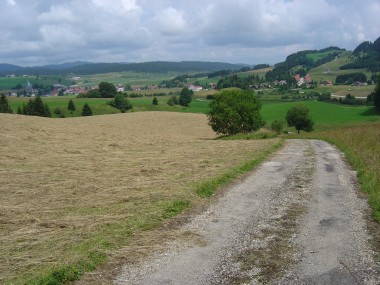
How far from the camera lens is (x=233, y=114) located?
192ft

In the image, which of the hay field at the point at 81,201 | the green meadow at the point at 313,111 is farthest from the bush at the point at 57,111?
the hay field at the point at 81,201

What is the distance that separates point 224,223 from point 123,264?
367cm

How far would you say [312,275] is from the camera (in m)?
7.65

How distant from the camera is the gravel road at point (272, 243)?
25.1 feet

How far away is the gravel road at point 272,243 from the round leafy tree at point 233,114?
43.4 meters

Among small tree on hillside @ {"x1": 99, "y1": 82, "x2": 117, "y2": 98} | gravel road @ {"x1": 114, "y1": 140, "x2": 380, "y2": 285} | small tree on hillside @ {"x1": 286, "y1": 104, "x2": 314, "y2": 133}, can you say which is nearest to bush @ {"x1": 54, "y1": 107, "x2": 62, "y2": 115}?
small tree on hillside @ {"x1": 99, "y1": 82, "x2": 117, "y2": 98}

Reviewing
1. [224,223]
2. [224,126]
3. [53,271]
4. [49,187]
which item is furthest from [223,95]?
[53,271]

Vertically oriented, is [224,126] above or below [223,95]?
below

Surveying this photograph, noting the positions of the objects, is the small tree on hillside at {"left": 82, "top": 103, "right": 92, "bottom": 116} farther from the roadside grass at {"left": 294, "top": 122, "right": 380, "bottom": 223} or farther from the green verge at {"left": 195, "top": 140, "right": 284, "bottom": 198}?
the green verge at {"left": 195, "top": 140, "right": 284, "bottom": 198}

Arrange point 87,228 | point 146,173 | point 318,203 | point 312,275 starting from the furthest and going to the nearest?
1. point 146,173
2. point 318,203
3. point 87,228
4. point 312,275

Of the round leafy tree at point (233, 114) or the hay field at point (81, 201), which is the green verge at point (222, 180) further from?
the round leafy tree at point (233, 114)

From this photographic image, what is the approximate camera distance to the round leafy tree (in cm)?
5881

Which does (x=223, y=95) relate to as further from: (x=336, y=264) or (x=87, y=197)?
(x=336, y=264)

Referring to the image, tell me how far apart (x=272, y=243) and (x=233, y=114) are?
49.8 meters
